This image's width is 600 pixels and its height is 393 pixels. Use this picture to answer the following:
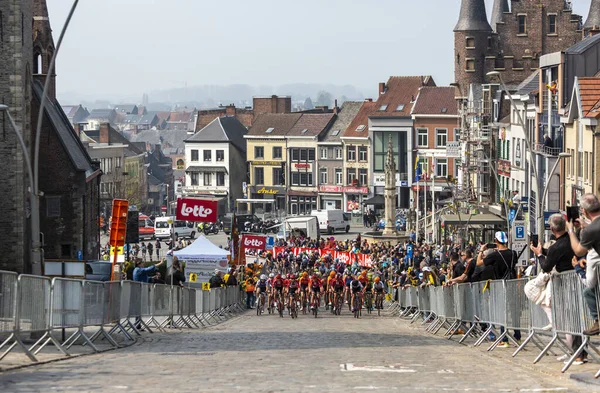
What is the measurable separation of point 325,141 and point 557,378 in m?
119

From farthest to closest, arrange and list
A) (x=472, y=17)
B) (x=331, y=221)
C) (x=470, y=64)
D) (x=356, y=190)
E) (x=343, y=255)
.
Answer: (x=356, y=190)
(x=331, y=221)
(x=472, y=17)
(x=470, y=64)
(x=343, y=255)

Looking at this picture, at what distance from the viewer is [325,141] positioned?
132m

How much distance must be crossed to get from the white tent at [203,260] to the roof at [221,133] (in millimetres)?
93899

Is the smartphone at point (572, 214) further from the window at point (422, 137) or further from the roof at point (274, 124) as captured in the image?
the roof at point (274, 124)

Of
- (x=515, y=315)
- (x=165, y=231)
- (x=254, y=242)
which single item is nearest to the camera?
(x=515, y=315)

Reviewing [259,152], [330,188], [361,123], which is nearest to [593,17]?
[361,123]

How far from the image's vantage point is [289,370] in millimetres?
15430

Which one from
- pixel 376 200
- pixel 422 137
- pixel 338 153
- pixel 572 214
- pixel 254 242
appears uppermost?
pixel 422 137

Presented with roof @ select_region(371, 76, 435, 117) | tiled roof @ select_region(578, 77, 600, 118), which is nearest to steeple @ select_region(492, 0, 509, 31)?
roof @ select_region(371, 76, 435, 117)

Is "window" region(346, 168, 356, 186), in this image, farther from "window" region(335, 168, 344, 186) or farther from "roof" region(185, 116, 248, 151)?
"roof" region(185, 116, 248, 151)

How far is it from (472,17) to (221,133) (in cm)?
4551

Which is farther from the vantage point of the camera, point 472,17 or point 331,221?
point 331,221

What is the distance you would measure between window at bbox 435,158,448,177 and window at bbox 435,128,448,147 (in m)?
1.74

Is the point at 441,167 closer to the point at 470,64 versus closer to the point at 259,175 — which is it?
the point at 470,64
